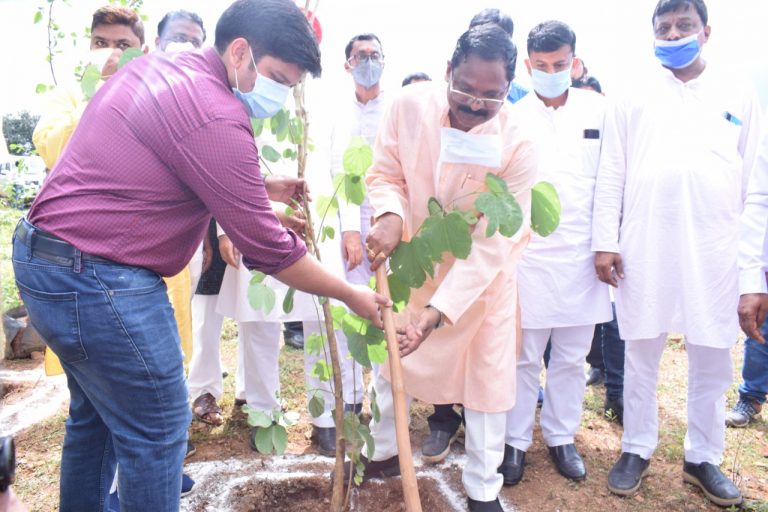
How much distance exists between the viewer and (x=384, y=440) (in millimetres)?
2754

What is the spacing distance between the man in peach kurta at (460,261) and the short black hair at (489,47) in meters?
0.01

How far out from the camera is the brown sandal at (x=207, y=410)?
3.46 m

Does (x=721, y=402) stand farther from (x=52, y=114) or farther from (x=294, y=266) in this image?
(x=52, y=114)

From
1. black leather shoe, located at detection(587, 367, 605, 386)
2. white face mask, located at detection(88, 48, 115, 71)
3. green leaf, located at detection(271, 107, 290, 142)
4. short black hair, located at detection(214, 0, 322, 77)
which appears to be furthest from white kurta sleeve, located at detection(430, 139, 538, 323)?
black leather shoe, located at detection(587, 367, 605, 386)

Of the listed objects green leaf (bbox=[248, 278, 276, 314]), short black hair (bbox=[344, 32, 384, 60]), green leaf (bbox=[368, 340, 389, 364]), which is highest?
short black hair (bbox=[344, 32, 384, 60])

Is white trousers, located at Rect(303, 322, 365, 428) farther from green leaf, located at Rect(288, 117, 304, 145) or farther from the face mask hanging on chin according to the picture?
the face mask hanging on chin

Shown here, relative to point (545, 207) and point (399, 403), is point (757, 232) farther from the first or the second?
point (399, 403)

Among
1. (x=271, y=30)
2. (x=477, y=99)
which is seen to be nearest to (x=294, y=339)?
(x=477, y=99)

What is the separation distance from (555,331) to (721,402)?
2.59 feet

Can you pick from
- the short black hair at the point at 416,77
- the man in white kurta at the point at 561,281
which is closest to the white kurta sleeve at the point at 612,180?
the man in white kurta at the point at 561,281

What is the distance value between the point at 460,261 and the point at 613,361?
2.00 m

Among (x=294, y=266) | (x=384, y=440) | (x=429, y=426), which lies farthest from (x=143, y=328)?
(x=429, y=426)

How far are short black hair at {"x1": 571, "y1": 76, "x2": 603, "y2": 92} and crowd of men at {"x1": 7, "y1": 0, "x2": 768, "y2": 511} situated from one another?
130 centimetres

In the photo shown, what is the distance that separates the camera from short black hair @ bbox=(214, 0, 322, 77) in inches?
63.0
